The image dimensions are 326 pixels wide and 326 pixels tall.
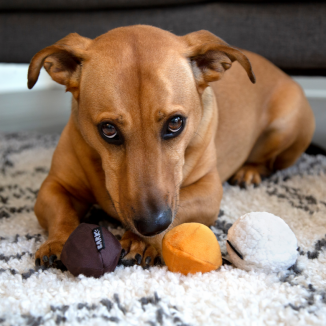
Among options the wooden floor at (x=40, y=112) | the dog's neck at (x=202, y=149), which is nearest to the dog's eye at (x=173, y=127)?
the dog's neck at (x=202, y=149)

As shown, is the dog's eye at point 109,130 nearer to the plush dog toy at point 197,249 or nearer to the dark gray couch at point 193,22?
the plush dog toy at point 197,249

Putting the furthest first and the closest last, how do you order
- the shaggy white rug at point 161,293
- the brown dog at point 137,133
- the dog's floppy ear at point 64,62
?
the dog's floppy ear at point 64,62 → the brown dog at point 137,133 → the shaggy white rug at point 161,293

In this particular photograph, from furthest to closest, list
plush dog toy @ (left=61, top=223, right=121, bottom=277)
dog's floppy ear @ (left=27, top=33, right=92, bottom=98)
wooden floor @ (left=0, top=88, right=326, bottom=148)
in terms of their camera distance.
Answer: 1. wooden floor @ (left=0, top=88, right=326, bottom=148)
2. dog's floppy ear @ (left=27, top=33, right=92, bottom=98)
3. plush dog toy @ (left=61, top=223, right=121, bottom=277)

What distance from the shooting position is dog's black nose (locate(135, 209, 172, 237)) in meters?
1.27

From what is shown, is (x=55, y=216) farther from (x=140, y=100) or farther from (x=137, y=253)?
(x=140, y=100)

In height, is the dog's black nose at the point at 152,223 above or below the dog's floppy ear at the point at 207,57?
below

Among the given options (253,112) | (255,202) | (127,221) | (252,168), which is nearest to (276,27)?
(253,112)

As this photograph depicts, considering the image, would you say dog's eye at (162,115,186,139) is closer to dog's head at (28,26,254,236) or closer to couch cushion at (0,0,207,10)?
dog's head at (28,26,254,236)

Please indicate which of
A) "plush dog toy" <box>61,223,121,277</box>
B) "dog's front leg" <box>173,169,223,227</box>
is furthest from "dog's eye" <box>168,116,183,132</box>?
"plush dog toy" <box>61,223,121,277</box>

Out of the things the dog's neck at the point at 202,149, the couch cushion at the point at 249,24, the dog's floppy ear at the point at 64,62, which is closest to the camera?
the dog's floppy ear at the point at 64,62

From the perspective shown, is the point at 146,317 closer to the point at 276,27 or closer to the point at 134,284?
the point at 134,284

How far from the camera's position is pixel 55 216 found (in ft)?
5.36

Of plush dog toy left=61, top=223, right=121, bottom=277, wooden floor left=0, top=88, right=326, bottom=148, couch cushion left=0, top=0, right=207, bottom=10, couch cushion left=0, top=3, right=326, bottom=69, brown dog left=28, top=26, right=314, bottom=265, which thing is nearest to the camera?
plush dog toy left=61, top=223, right=121, bottom=277

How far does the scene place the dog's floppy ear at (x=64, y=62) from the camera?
1.53 metres
